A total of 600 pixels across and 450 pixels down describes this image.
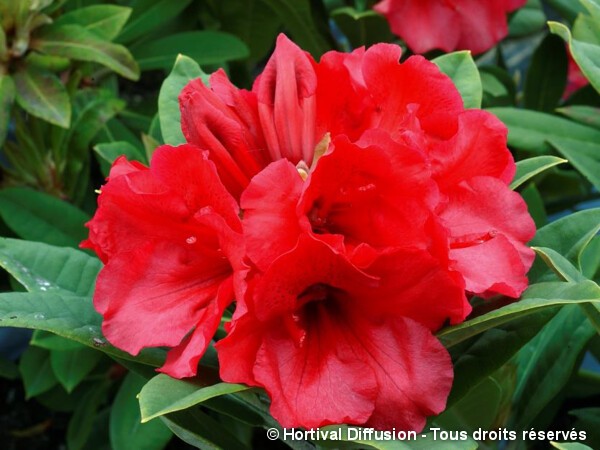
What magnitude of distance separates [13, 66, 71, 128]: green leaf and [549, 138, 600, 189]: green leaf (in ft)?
2.74

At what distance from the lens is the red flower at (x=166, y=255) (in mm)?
947

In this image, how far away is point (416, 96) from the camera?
1.06m

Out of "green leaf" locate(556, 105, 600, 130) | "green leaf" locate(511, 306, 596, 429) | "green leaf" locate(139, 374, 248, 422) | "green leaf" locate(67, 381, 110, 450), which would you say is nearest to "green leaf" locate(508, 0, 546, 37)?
"green leaf" locate(556, 105, 600, 130)

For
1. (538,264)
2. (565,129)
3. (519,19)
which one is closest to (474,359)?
(538,264)

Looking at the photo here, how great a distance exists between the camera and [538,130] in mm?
1627

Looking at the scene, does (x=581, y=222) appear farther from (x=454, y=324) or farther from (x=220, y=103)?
(x=220, y=103)

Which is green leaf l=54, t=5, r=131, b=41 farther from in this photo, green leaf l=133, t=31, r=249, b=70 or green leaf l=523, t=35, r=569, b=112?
green leaf l=523, t=35, r=569, b=112

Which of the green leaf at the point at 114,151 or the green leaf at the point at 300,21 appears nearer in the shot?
the green leaf at the point at 114,151

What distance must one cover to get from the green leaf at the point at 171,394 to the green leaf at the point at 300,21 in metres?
1.13

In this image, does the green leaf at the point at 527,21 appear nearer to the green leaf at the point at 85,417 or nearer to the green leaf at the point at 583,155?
the green leaf at the point at 583,155

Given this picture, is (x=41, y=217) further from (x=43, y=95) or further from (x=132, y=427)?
(x=132, y=427)

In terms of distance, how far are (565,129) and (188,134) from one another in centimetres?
83

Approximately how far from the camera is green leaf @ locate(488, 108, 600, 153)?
5.24 ft

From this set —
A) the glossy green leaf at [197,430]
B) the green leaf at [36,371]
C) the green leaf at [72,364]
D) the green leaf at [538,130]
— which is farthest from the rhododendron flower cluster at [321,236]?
the green leaf at [36,371]
